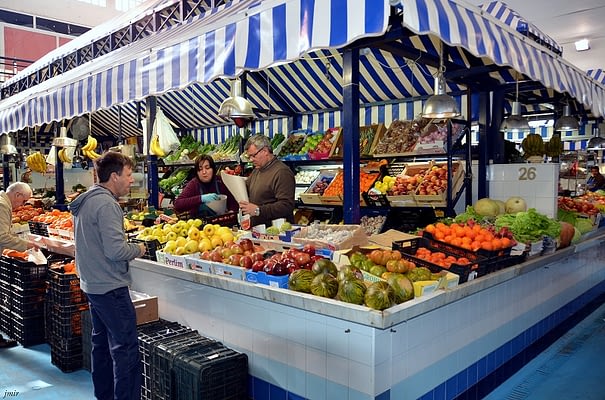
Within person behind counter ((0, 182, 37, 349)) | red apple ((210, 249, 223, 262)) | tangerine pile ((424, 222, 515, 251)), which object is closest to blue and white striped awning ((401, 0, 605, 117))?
tangerine pile ((424, 222, 515, 251))

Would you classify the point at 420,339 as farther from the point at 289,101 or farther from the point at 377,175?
the point at 289,101

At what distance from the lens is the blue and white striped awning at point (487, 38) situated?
303 cm

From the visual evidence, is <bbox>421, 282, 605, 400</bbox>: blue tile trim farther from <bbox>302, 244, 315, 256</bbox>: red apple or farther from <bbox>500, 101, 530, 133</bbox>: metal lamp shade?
<bbox>500, 101, 530, 133</bbox>: metal lamp shade

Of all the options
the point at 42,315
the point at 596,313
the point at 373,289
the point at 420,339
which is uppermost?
the point at 373,289

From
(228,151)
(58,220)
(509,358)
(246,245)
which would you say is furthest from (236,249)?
(228,151)

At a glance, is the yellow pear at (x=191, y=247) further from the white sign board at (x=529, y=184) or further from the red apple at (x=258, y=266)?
the white sign board at (x=529, y=184)

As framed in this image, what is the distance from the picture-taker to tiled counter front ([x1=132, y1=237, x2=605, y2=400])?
107 inches

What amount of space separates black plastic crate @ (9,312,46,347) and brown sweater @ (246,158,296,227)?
2.55 meters

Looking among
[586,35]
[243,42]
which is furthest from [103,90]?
[586,35]

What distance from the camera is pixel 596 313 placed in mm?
5996

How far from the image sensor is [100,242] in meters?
3.10

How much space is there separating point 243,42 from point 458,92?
420 cm

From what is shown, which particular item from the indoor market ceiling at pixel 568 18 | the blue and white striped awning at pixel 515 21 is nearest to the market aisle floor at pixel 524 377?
the blue and white striped awning at pixel 515 21

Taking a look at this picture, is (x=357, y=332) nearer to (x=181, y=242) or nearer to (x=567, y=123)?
(x=181, y=242)
